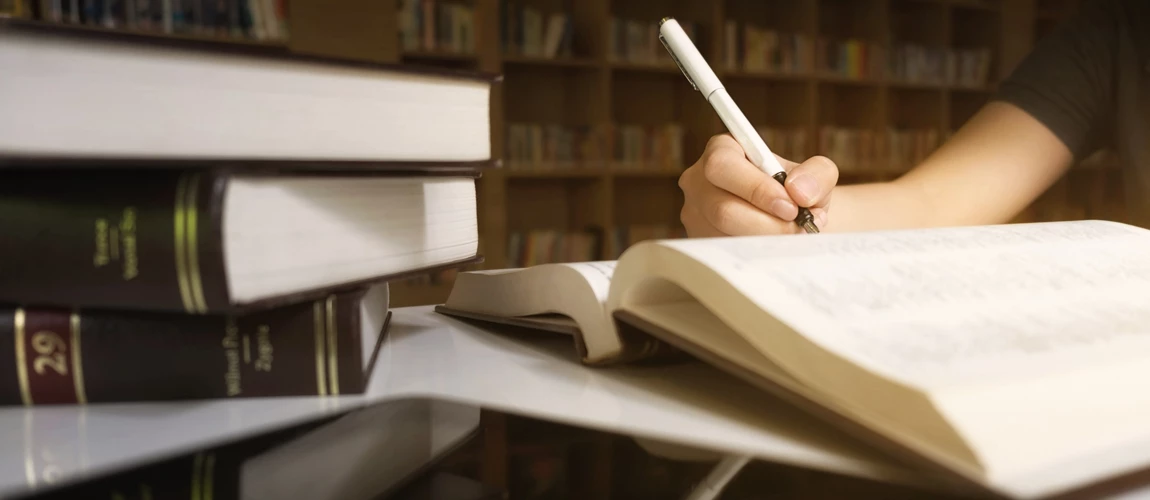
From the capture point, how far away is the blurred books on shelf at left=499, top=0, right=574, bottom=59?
8.39ft

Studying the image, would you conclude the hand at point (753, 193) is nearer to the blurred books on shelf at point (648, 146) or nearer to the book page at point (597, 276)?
the book page at point (597, 276)

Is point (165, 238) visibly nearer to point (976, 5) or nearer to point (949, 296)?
point (949, 296)

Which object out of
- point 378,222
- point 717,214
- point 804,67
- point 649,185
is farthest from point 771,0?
point 378,222

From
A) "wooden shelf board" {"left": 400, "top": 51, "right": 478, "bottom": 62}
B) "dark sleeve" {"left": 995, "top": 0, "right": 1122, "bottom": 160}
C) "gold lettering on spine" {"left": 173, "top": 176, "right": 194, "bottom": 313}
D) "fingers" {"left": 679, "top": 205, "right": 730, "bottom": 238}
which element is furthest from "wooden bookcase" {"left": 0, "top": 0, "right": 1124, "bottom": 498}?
"gold lettering on spine" {"left": 173, "top": 176, "right": 194, "bottom": 313}

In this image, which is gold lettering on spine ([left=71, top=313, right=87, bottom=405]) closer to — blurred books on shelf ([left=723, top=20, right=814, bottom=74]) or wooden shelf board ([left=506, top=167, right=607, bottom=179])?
wooden shelf board ([left=506, top=167, right=607, bottom=179])

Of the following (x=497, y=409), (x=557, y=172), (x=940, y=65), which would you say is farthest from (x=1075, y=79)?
(x=940, y=65)

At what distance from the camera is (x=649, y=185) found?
315 cm

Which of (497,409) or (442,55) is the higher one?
(442,55)

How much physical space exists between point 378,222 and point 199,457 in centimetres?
16

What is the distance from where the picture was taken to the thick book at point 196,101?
319mm

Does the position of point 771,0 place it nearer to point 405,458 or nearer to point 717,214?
point 717,214

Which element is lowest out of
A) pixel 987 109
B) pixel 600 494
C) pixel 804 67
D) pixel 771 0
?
pixel 600 494

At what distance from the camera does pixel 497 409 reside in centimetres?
37

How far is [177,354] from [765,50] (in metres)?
2.87
